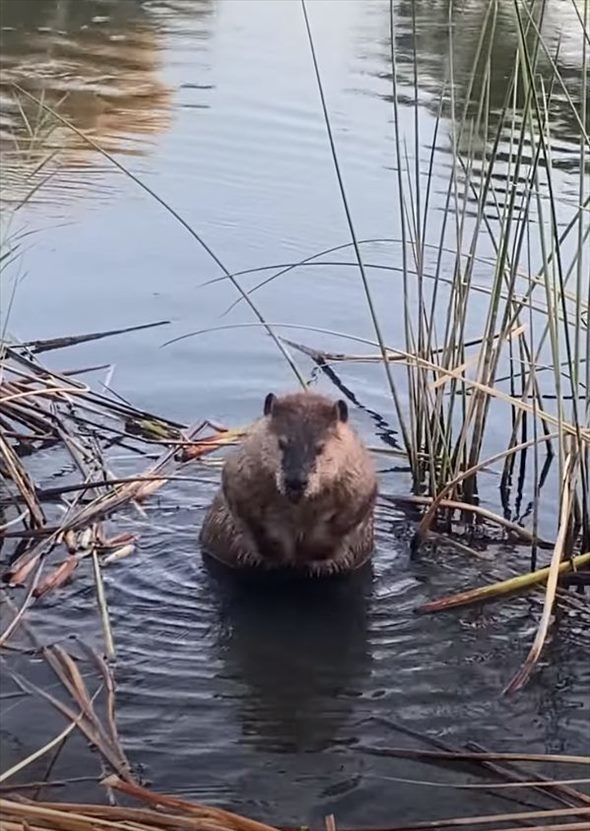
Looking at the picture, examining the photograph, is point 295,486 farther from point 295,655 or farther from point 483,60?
point 483,60

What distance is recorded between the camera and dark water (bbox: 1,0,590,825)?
3359 mm

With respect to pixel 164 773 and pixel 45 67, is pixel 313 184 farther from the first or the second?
pixel 164 773

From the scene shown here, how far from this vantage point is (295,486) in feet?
12.8

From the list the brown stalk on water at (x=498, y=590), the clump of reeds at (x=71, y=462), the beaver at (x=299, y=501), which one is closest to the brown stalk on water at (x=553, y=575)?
the brown stalk on water at (x=498, y=590)

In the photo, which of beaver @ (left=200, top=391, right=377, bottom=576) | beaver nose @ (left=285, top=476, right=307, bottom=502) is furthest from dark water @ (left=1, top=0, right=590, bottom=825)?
beaver nose @ (left=285, top=476, right=307, bottom=502)

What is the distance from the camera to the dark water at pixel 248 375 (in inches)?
132

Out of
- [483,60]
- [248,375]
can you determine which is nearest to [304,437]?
[248,375]

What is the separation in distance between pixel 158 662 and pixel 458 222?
166 cm

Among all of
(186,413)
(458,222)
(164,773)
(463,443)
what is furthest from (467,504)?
(164,773)

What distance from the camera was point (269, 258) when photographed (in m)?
7.11

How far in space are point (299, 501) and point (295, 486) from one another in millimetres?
92

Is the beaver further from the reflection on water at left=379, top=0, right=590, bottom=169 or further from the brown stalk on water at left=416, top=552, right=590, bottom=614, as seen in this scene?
the reflection on water at left=379, top=0, right=590, bottom=169

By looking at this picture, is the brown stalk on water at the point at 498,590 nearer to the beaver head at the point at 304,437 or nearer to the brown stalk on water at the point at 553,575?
the brown stalk on water at the point at 553,575

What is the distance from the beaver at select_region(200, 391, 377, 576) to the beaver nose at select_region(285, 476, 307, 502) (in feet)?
0.25
